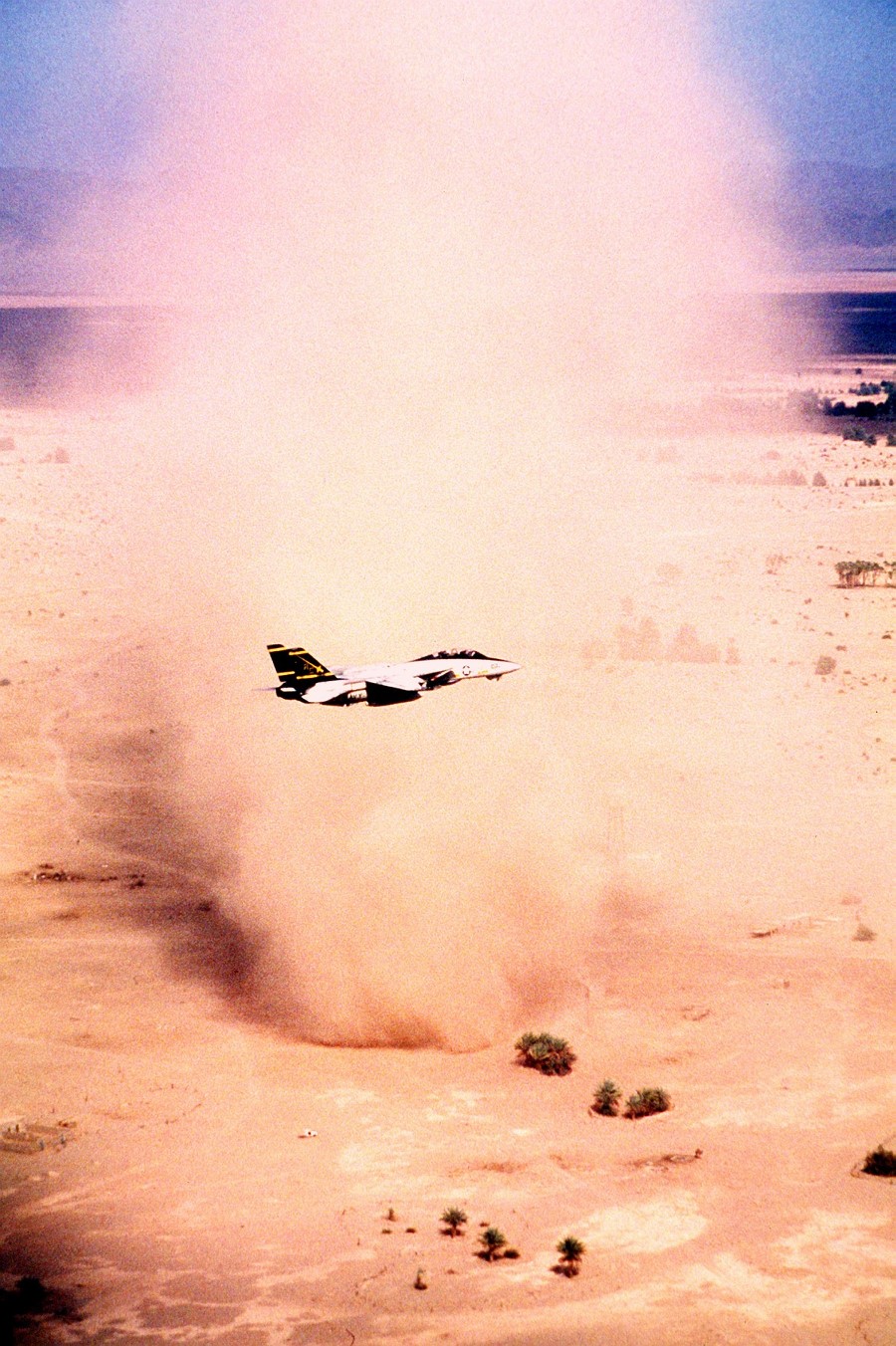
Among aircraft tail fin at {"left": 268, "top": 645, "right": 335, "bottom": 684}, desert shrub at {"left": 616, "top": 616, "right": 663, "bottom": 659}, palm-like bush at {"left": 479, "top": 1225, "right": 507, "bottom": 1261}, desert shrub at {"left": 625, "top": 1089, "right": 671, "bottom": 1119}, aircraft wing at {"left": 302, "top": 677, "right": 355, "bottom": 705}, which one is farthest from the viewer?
desert shrub at {"left": 616, "top": 616, "right": 663, "bottom": 659}

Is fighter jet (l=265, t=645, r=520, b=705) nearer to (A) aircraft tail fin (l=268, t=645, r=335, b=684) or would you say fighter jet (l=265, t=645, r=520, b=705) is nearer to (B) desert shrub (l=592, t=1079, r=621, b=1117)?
(A) aircraft tail fin (l=268, t=645, r=335, b=684)

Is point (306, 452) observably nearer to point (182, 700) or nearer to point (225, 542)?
point (182, 700)

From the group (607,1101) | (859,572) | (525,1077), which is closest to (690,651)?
(859,572)

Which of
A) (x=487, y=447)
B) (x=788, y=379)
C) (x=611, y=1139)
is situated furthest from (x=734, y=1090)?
(x=788, y=379)

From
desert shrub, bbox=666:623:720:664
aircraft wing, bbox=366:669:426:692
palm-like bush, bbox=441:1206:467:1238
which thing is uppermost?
aircraft wing, bbox=366:669:426:692

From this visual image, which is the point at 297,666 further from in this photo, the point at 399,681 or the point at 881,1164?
the point at 881,1164

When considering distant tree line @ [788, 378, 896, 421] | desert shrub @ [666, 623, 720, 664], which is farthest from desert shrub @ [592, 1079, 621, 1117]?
distant tree line @ [788, 378, 896, 421]

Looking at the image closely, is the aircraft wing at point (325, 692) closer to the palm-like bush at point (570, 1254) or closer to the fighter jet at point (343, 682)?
the fighter jet at point (343, 682)
